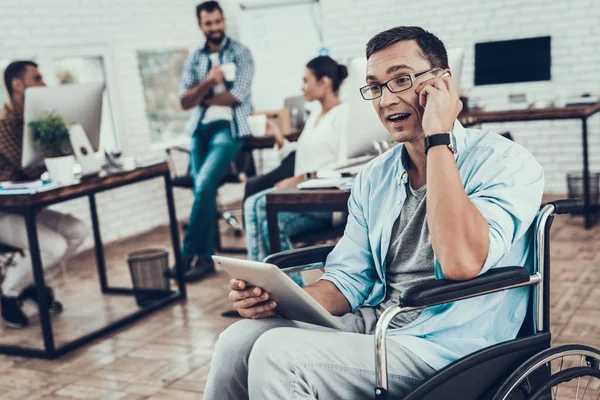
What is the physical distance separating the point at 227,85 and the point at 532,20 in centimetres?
254

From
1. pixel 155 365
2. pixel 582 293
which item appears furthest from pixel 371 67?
pixel 582 293

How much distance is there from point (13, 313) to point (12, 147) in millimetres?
853

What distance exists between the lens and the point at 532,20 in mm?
5562

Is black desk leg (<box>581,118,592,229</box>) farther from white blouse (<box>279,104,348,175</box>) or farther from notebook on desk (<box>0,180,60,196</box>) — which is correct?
notebook on desk (<box>0,180,60,196</box>)

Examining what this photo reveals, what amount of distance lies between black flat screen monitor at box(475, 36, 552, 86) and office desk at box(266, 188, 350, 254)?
315 cm

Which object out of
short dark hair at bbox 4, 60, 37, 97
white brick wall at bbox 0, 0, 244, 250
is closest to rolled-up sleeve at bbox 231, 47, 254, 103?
short dark hair at bbox 4, 60, 37, 97

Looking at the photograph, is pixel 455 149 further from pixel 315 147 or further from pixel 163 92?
pixel 163 92

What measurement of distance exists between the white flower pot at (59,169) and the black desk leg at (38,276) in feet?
0.89

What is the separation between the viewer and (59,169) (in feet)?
11.2

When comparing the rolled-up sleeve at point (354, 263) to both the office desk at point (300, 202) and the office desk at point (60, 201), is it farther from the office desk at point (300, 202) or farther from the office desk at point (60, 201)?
the office desk at point (60, 201)

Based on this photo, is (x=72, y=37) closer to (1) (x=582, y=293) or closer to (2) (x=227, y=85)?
(2) (x=227, y=85)

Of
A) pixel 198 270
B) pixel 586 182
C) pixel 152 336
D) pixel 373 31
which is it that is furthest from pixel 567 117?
pixel 152 336

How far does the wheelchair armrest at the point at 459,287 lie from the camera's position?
1383 millimetres

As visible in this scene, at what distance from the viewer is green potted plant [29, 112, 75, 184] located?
3.41 metres
